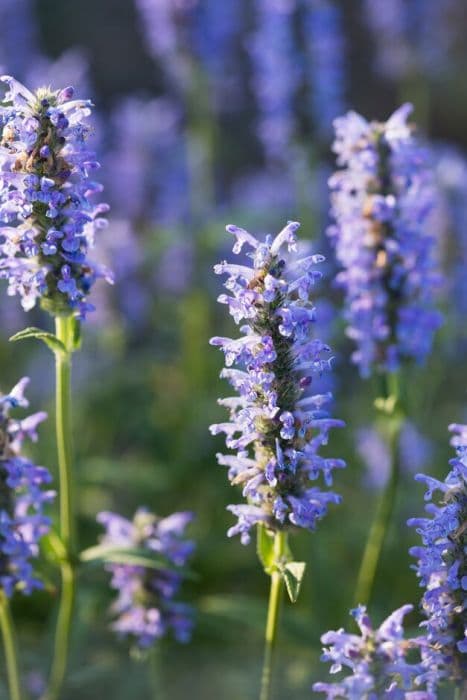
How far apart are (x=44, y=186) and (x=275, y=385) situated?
3.88 ft

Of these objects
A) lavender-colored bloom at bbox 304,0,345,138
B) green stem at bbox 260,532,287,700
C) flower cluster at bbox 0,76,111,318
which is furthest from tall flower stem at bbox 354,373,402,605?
lavender-colored bloom at bbox 304,0,345,138

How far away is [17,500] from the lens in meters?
4.70

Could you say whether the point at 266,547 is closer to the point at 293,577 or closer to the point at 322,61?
the point at 293,577

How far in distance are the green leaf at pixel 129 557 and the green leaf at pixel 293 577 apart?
2.53ft

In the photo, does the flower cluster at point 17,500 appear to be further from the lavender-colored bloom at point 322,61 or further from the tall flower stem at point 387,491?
the lavender-colored bloom at point 322,61

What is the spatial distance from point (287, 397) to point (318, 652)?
3.08 meters

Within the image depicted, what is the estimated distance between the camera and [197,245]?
9688 mm

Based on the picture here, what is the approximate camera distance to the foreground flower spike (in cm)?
384

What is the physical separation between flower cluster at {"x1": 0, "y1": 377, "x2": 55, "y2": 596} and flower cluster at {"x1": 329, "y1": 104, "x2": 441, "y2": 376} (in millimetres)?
1935

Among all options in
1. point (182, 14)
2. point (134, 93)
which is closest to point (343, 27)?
point (134, 93)

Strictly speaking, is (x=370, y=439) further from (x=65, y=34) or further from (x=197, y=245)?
(x=65, y=34)

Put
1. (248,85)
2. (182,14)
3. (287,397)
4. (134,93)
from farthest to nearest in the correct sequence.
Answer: (248,85), (134,93), (182,14), (287,397)

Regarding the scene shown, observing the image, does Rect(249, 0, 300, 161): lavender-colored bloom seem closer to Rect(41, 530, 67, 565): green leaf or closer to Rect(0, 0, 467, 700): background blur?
Rect(0, 0, 467, 700): background blur

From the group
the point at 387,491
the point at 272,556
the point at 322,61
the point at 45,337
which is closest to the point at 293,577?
the point at 272,556
